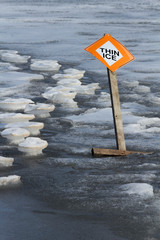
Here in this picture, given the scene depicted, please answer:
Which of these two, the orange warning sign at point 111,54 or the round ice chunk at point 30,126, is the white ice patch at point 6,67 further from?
the orange warning sign at point 111,54

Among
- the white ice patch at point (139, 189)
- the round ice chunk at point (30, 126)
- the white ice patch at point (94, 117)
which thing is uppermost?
the white ice patch at point (94, 117)

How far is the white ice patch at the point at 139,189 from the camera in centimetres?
463

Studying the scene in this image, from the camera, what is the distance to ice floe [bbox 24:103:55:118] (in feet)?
25.6

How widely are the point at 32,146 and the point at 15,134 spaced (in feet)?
1.85

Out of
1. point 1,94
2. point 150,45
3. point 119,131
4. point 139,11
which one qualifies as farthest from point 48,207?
point 139,11

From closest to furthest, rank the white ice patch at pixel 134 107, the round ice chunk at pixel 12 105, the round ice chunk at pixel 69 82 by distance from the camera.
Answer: the white ice patch at pixel 134 107 → the round ice chunk at pixel 12 105 → the round ice chunk at pixel 69 82

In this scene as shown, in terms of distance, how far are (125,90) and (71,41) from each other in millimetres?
7456

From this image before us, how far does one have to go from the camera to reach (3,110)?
315 inches

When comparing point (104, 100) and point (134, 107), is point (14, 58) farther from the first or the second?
point (134, 107)

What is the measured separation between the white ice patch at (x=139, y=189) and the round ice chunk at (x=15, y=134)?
2029 mm

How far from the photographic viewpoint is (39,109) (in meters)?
7.89

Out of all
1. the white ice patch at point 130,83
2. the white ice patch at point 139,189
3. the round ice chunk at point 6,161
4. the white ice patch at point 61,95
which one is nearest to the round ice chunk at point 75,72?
the white ice patch at point 130,83

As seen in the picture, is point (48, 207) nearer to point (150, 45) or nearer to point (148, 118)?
point (148, 118)

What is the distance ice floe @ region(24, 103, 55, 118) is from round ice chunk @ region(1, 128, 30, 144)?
1.17 meters
